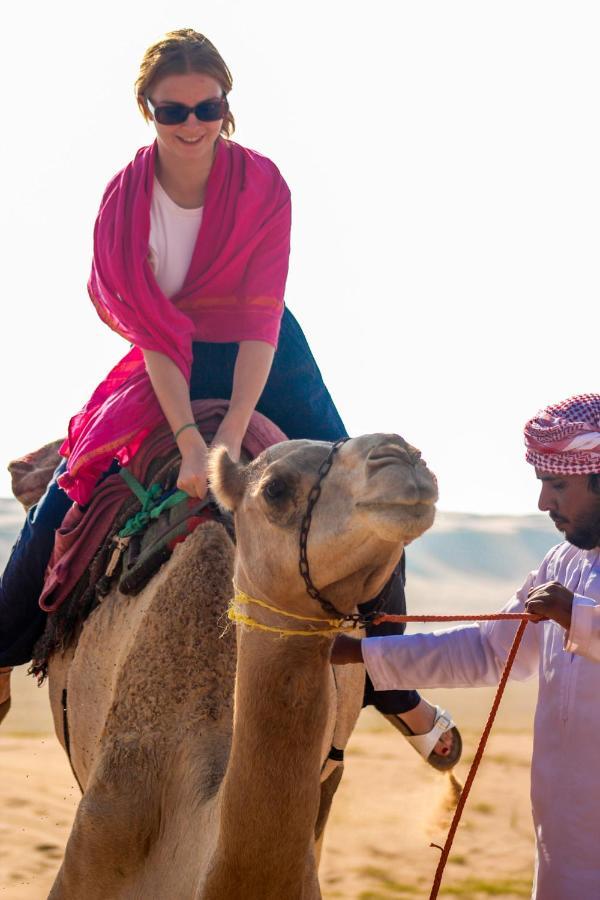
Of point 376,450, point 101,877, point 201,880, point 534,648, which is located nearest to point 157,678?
point 101,877

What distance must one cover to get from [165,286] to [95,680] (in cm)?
138

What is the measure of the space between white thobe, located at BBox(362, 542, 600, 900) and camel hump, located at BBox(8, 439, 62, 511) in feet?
7.21

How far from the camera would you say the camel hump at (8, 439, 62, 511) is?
18.4ft

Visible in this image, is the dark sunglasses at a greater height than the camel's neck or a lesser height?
greater

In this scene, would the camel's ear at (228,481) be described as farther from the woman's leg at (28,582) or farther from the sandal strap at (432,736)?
the sandal strap at (432,736)

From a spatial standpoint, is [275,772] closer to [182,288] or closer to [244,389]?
[244,389]

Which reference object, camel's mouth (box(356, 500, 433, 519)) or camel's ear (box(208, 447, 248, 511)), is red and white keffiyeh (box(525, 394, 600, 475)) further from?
camel's mouth (box(356, 500, 433, 519))

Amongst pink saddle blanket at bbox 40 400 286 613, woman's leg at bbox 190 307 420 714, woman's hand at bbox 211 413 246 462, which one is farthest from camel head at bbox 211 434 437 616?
woman's leg at bbox 190 307 420 714

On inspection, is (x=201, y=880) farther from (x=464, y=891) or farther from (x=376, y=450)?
(x=464, y=891)

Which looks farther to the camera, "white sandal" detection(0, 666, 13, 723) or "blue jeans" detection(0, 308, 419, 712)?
"white sandal" detection(0, 666, 13, 723)

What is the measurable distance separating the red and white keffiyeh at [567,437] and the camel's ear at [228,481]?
101 cm

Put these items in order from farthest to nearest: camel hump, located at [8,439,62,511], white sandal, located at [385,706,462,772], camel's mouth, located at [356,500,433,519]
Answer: camel hump, located at [8,439,62,511]
white sandal, located at [385,706,462,772]
camel's mouth, located at [356,500,433,519]

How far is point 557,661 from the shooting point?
3787mm

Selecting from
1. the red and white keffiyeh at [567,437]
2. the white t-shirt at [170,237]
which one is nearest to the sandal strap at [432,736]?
the red and white keffiyeh at [567,437]
